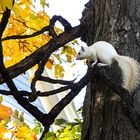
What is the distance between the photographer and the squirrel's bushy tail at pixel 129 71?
1.38 meters

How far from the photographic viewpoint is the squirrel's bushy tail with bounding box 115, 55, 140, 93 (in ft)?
4.53

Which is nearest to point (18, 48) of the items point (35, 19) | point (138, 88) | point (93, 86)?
point (35, 19)

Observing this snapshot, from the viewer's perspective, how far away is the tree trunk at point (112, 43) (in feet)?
4.70

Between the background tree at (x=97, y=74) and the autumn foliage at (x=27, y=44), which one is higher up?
the autumn foliage at (x=27, y=44)

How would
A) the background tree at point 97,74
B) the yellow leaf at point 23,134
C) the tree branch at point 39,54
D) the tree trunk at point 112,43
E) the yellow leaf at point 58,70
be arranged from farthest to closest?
the yellow leaf at point 58,70 → the yellow leaf at point 23,134 → the tree branch at point 39,54 → the tree trunk at point 112,43 → the background tree at point 97,74

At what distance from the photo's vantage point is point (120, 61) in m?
1.42

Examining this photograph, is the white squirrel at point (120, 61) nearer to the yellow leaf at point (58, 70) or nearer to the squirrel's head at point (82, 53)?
the squirrel's head at point (82, 53)

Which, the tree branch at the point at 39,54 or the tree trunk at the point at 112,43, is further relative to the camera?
the tree branch at the point at 39,54

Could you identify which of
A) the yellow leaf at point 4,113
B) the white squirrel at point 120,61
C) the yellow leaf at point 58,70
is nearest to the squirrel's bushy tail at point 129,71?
the white squirrel at point 120,61

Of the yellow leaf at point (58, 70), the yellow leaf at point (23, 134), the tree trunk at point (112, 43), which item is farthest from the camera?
the yellow leaf at point (58, 70)

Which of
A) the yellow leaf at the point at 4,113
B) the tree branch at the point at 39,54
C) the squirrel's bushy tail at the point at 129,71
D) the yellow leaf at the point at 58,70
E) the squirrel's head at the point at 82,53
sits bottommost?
the yellow leaf at the point at 4,113

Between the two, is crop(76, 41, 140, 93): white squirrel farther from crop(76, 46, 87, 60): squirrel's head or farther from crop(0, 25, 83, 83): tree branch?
crop(0, 25, 83, 83): tree branch

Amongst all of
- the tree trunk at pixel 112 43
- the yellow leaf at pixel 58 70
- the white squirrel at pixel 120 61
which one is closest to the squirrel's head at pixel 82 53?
the white squirrel at pixel 120 61

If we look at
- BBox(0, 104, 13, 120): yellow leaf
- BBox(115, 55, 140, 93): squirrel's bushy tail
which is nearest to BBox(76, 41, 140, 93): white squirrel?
BBox(115, 55, 140, 93): squirrel's bushy tail
